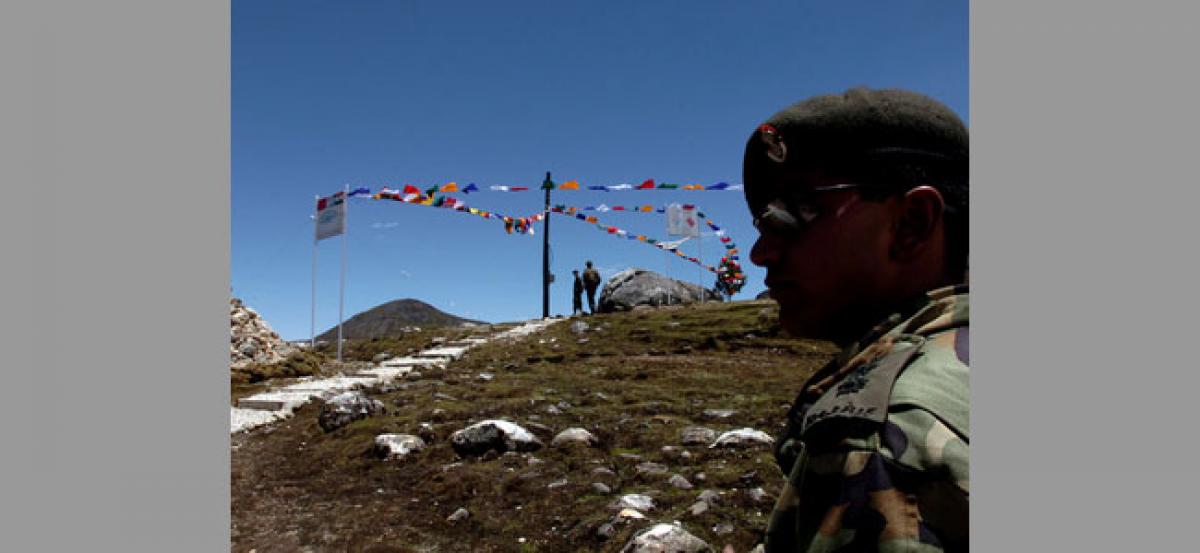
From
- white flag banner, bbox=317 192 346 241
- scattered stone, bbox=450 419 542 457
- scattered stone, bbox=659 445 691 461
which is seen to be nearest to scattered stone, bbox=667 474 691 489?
scattered stone, bbox=659 445 691 461

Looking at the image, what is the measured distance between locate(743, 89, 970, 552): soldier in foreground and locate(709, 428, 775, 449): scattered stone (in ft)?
10.5

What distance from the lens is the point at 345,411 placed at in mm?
6555

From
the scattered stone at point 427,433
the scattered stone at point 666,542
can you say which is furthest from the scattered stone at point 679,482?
the scattered stone at point 427,433

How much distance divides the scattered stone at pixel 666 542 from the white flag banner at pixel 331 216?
14530 millimetres

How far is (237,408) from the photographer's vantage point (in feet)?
26.5

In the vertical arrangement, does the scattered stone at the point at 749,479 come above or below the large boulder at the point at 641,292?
below

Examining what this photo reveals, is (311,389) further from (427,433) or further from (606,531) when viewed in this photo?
(606,531)

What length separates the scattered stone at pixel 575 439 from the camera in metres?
4.82

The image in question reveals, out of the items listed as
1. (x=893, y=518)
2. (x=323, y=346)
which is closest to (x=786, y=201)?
(x=893, y=518)

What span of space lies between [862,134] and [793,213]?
21 cm

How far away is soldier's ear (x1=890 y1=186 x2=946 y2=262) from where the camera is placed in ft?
3.81

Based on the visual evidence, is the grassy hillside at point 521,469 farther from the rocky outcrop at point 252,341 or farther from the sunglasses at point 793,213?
the rocky outcrop at point 252,341

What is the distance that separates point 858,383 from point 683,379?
24.6 ft

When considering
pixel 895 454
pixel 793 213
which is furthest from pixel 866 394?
pixel 793 213
